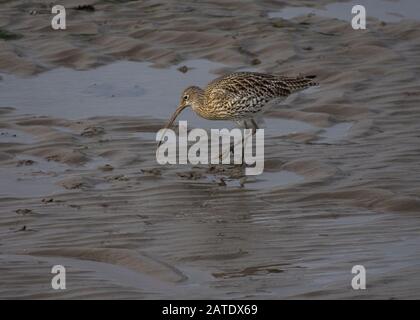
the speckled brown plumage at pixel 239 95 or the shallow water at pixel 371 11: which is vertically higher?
the shallow water at pixel 371 11

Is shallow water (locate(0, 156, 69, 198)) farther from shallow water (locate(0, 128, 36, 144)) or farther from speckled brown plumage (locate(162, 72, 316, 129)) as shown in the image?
speckled brown plumage (locate(162, 72, 316, 129))

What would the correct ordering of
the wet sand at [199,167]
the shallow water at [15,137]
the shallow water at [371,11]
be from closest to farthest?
the wet sand at [199,167]
the shallow water at [15,137]
the shallow water at [371,11]

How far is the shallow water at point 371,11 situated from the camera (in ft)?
58.7

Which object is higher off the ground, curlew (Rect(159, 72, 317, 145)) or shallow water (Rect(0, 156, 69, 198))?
curlew (Rect(159, 72, 317, 145))

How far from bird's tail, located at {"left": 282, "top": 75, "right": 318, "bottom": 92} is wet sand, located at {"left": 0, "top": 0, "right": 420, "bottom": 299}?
14.3 inches

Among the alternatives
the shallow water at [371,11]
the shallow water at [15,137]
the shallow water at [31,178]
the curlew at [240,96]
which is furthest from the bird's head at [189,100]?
the shallow water at [371,11]

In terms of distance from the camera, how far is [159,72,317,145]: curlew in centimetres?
1345

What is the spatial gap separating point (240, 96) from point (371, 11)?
5494 millimetres

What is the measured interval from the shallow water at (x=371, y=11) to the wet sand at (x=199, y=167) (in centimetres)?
19

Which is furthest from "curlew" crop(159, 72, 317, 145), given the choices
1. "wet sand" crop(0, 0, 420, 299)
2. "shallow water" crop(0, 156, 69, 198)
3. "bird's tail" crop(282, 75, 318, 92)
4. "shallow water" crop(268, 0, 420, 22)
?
"shallow water" crop(268, 0, 420, 22)

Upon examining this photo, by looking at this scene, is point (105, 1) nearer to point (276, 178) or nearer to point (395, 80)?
point (395, 80)

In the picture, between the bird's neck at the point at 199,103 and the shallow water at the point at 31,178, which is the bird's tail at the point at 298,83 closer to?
the bird's neck at the point at 199,103

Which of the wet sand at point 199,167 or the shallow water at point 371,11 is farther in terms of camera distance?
the shallow water at point 371,11

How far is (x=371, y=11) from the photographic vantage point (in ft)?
60.0
